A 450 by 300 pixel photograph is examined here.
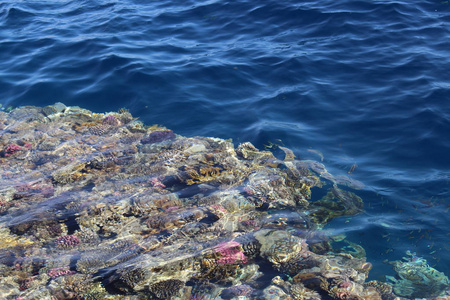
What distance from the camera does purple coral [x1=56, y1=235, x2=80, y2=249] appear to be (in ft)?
15.9

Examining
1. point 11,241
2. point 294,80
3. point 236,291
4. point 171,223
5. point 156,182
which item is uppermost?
point 294,80

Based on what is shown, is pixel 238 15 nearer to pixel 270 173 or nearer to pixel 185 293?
pixel 270 173

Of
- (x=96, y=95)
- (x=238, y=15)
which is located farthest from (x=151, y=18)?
(x=96, y=95)

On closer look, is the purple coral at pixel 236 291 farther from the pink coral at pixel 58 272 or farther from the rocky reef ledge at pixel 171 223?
the pink coral at pixel 58 272

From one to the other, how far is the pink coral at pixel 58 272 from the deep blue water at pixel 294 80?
3.81 metres

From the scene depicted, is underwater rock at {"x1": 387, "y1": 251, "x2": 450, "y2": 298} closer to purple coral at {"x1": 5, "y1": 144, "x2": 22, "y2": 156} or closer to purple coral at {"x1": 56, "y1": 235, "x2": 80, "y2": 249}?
purple coral at {"x1": 56, "y1": 235, "x2": 80, "y2": 249}

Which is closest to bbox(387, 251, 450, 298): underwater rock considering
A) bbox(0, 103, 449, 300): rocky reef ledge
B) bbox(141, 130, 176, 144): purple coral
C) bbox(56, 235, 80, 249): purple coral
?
bbox(0, 103, 449, 300): rocky reef ledge

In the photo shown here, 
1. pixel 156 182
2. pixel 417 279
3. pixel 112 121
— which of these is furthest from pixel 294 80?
pixel 417 279

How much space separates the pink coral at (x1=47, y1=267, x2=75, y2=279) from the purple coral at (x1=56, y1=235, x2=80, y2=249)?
45 cm

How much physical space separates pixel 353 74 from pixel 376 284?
627cm

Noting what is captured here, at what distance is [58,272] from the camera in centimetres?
437

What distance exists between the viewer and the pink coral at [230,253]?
466 centimetres

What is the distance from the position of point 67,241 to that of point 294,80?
6885mm

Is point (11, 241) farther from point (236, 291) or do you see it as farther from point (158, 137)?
point (158, 137)
